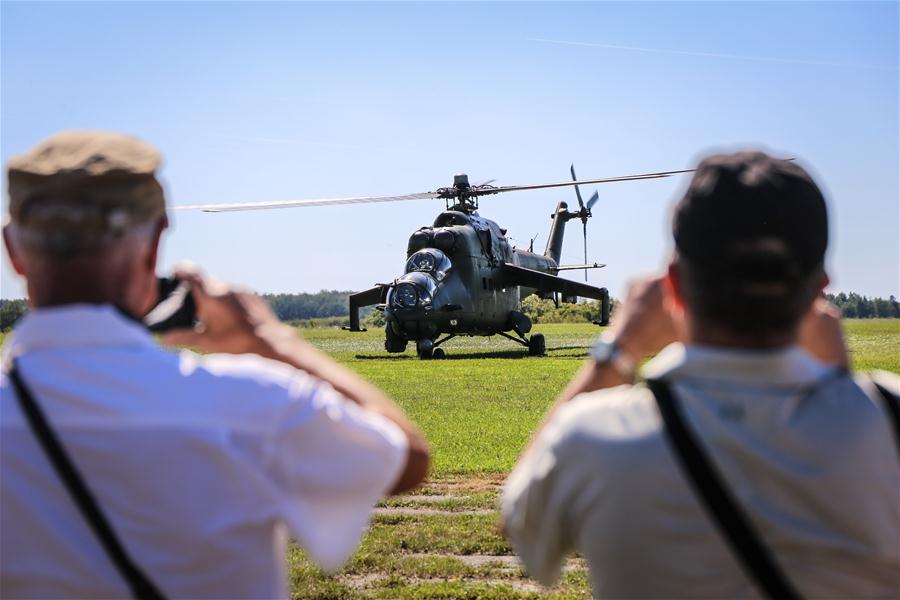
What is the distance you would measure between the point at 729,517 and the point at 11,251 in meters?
1.44

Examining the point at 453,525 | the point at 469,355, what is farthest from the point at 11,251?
the point at 469,355

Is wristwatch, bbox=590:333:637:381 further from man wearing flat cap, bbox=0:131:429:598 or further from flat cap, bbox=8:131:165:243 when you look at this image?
flat cap, bbox=8:131:165:243

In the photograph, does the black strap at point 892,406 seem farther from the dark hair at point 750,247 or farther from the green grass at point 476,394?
the green grass at point 476,394

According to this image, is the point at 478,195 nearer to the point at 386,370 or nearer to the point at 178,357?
the point at 386,370

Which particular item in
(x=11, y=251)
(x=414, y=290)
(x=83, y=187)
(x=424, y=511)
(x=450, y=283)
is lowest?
(x=424, y=511)

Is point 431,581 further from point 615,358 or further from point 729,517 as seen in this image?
point 729,517

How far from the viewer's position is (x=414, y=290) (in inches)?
1043

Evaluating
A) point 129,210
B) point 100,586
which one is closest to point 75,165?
point 129,210

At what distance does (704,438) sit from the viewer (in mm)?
1678

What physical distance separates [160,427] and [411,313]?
25037 mm

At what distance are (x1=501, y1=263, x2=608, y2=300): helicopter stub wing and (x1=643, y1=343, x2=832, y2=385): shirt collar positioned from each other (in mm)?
28726

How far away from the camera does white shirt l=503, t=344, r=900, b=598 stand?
65.7 inches

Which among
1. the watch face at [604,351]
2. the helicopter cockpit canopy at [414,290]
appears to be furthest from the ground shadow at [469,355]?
the watch face at [604,351]

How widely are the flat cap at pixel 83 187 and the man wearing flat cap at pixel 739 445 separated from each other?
849mm
